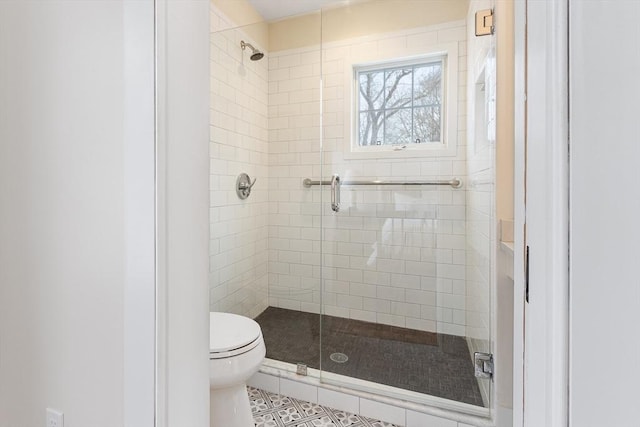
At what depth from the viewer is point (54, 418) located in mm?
795

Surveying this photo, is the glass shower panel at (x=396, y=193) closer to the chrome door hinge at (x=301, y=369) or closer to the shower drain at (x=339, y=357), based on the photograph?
the shower drain at (x=339, y=357)

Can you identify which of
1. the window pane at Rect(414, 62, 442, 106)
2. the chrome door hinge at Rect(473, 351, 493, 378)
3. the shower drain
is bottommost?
the shower drain

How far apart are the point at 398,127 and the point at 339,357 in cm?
163

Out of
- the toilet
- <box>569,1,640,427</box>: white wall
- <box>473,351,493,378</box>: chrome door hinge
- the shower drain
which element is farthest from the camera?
the shower drain

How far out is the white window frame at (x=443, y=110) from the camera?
6.77ft

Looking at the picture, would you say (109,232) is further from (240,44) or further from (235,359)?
(240,44)

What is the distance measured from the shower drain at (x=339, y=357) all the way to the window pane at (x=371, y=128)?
4.84 ft

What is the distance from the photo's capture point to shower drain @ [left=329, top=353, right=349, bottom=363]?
187 centimetres

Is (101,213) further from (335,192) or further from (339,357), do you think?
(335,192)

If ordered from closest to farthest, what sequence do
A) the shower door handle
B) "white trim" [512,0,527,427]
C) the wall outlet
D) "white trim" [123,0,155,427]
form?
1. "white trim" [512,0,527,427]
2. "white trim" [123,0,155,427]
3. the wall outlet
4. the shower door handle

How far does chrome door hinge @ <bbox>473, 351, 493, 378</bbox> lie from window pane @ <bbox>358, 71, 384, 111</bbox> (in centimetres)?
174

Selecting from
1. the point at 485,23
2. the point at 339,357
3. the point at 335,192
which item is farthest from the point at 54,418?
the point at 485,23

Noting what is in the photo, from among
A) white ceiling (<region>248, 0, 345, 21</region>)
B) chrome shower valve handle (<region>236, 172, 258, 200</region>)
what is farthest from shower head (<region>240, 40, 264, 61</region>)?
chrome shower valve handle (<region>236, 172, 258, 200</region>)

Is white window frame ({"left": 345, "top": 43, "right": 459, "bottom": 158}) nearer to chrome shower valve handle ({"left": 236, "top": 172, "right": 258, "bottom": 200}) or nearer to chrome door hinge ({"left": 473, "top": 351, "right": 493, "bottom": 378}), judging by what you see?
chrome shower valve handle ({"left": 236, "top": 172, "right": 258, "bottom": 200})
